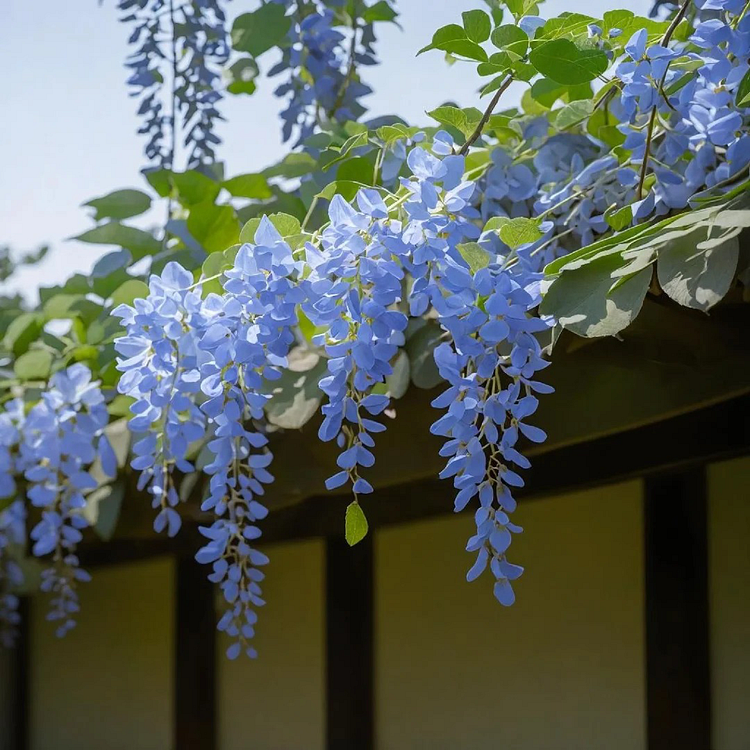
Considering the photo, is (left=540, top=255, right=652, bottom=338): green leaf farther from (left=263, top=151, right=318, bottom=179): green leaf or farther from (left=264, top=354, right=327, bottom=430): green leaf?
(left=263, top=151, right=318, bottom=179): green leaf

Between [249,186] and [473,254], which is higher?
[249,186]

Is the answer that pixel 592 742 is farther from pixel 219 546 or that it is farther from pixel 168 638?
pixel 168 638

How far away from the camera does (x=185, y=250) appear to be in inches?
53.9

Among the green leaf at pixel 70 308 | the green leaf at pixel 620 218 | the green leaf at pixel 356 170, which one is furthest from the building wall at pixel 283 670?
the green leaf at pixel 620 218

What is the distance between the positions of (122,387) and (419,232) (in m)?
0.34

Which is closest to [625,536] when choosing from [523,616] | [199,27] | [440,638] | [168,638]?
[523,616]

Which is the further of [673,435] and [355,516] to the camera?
[673,435]

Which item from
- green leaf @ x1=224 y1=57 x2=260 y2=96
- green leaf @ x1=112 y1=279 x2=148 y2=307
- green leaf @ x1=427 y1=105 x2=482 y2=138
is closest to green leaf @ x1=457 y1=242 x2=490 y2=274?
green leaf @ x1=427 y1=105 x2=482 y2=138

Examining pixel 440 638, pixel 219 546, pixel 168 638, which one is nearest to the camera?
pixel 219 546

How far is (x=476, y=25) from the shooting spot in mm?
828

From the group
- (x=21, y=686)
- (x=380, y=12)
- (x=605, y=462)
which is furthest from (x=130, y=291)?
(x=21, y=686)

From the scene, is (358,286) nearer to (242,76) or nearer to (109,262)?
(109,262)

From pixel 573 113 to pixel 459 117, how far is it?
288 mm

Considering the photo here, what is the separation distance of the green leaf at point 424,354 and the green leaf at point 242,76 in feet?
2.52
